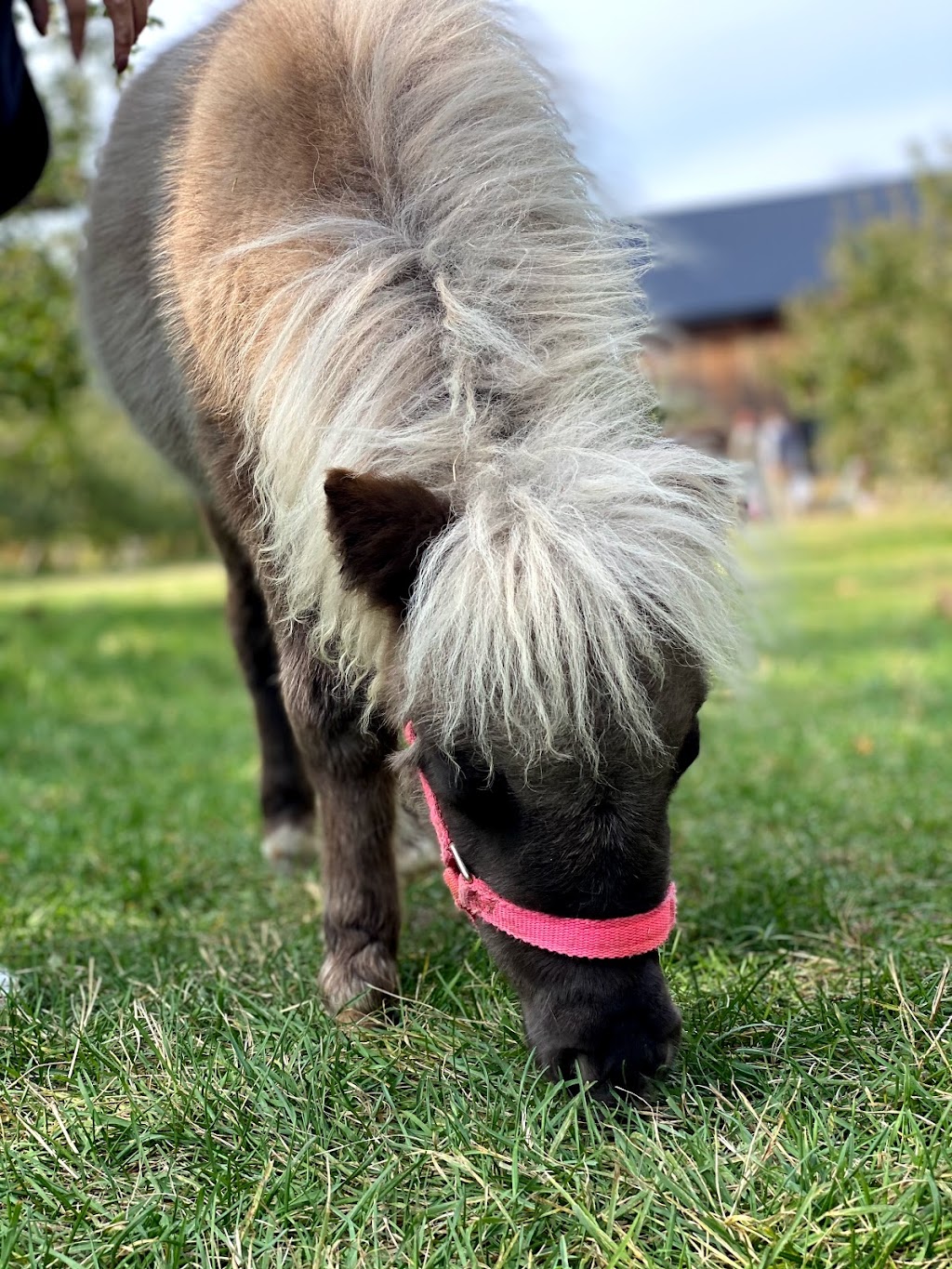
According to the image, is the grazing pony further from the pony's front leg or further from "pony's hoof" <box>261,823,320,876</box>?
"pony's hoof" <box>261,823,320,876</box>

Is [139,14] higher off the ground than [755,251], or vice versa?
[139,14]

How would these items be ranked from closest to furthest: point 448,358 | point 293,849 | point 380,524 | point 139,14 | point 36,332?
point 380,524 < point 448,358 < point 139,14 < point 293,849 < point 36,332

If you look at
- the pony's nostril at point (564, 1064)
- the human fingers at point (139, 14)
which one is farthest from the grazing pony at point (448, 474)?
the human fingers at point (139, 14)

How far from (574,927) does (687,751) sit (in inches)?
15.4

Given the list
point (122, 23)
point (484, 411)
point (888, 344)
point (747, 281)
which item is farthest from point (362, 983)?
point (747, 281)

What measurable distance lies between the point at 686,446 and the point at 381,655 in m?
0.72

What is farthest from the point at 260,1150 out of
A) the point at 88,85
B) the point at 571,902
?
the point at 88,85

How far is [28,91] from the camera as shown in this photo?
2.79 metres

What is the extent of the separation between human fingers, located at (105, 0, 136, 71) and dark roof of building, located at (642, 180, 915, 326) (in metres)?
40.6

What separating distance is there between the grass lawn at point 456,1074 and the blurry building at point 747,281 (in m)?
36.3

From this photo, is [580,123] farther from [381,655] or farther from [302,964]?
[302,964]

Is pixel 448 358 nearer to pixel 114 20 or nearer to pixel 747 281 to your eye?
pixel 114 20

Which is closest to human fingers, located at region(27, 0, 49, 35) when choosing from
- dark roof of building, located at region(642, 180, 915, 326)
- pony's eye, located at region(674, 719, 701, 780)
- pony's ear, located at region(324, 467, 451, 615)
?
pony's ear, located at region(324, 467, 451, 615)

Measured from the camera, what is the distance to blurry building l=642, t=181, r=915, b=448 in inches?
1625
